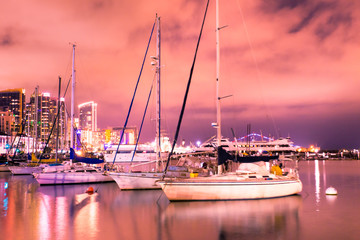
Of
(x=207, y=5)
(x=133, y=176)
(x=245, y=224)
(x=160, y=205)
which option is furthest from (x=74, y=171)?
(x=245, y=224)

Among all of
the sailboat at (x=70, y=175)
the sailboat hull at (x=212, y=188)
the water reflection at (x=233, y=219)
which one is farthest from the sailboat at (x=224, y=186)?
the sailboat at (x=70, y=175)

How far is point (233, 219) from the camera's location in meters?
17.1

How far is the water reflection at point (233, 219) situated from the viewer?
47.0ft

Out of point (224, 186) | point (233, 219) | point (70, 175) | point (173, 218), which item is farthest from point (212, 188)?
point (70, 175)

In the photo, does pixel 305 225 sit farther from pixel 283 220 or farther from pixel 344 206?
pixel 344 206

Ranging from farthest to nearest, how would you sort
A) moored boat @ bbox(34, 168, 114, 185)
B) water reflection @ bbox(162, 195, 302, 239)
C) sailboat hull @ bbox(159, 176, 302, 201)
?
moored boat @ bbox(34, 168, 114, 185) → sailboat hull @ bbox(159, 176, 302, 201) → water reflection @ bbox(162, 195, 302, 239)

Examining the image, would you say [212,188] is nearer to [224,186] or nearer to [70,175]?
[224,186]

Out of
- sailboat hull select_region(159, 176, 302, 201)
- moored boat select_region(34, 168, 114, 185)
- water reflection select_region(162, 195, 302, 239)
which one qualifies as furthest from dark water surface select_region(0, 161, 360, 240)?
moored boat select_region(34, 168, 114, 185)

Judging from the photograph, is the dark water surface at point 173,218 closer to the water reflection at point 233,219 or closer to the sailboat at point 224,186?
the water reflection at point 233,219

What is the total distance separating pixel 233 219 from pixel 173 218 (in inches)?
121

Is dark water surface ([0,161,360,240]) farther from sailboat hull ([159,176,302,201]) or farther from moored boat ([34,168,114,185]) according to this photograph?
moored boat ([34,168,114,185])

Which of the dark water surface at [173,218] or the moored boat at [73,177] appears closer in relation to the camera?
the dark water surface at [173,218]

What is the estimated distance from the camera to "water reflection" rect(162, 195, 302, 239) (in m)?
14.3

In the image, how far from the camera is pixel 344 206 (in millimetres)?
22016
